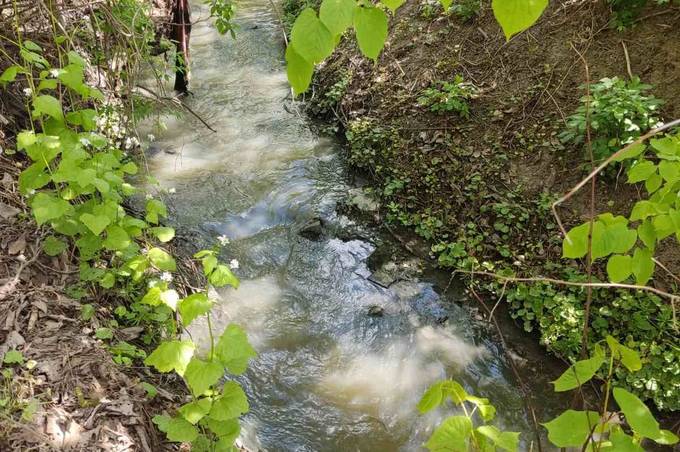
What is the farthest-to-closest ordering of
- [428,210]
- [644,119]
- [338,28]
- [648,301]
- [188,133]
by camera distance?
1. [188,133]
2. [428,210]
3. [644,119]
4. [648,301]
5. [338,28]

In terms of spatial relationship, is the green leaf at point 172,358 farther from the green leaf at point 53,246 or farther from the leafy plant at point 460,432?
the green leaf at point 53,246

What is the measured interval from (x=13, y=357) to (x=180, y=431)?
969mm

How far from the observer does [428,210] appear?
16.9ft

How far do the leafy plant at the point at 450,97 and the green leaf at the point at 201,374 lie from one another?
435 centimetres

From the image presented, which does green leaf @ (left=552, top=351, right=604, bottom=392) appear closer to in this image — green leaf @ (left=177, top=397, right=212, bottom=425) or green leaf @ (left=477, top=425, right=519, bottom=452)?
green leaf @ (left=477, top=425, right=519, bottom=452)

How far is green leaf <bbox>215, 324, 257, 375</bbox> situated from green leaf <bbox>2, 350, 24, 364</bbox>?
1041mm

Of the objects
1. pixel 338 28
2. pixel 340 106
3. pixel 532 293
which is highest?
pixel 338 28

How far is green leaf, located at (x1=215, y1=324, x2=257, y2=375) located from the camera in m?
2.16

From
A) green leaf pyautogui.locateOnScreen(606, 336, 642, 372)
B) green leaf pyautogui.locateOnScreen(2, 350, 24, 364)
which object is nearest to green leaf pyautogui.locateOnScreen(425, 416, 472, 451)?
green leaf pyautogui.locateOnScreen(606, 336, 642, 372)

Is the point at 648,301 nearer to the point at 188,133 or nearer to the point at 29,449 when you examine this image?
the point at 29,449

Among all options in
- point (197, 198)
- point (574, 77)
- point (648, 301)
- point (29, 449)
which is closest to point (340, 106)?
point (197, 198)

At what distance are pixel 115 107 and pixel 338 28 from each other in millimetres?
3705

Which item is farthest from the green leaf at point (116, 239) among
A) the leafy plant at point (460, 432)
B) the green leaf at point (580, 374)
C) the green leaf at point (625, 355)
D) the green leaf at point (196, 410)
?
the green leaf at point (625, 355)

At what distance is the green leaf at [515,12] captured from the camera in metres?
0.77
